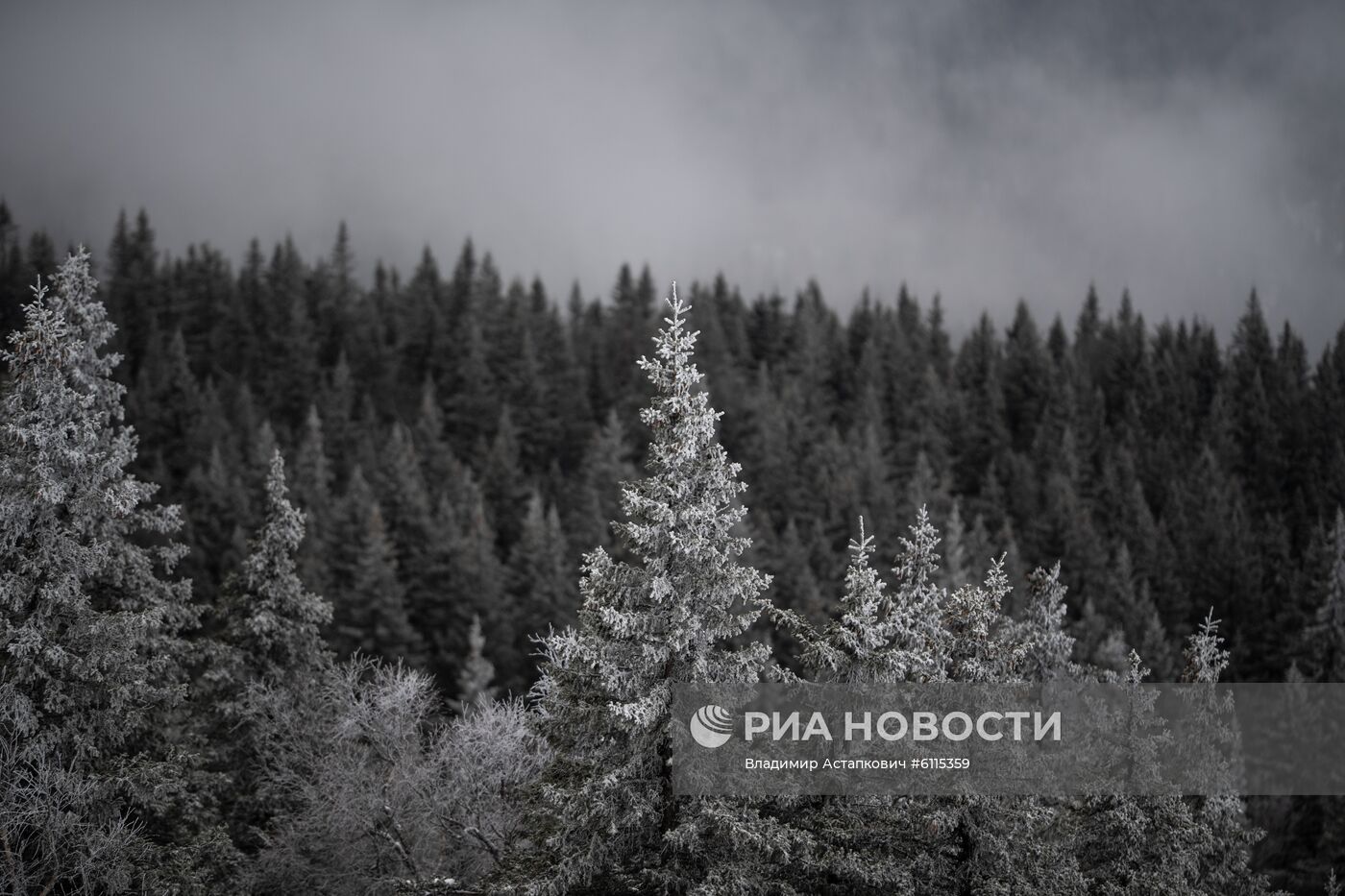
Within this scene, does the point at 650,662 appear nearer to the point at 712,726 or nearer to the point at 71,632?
the point at 712,726

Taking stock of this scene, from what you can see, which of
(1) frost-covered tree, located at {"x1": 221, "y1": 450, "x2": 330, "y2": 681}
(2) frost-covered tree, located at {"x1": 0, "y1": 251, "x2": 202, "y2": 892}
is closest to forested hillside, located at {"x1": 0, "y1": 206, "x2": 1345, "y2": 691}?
(1) frost-covered tree, located at {"x1": 221, "y1": 450, "x2": 330, "y2": 681}

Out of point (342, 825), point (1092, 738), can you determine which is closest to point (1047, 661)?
point (1092, 738)

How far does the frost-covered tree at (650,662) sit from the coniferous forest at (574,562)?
3.3 inches

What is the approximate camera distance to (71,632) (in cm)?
1944

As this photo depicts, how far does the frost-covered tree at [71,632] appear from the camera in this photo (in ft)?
60.2

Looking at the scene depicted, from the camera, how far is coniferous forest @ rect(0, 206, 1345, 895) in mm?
17609

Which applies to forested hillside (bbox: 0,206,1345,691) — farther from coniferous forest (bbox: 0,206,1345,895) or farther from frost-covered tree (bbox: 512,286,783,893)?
frost-covered tree (bbox: 512,286,783,893)

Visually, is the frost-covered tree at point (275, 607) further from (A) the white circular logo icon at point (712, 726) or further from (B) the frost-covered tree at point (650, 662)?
(A) the white circular logo icon at point (712, 726)

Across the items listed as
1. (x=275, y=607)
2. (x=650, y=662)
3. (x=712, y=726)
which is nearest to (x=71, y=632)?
(x=275, y=607)

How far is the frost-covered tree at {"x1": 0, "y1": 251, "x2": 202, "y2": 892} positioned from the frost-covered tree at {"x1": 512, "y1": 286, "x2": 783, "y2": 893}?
8.02 metres

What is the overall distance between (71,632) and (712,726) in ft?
41.2

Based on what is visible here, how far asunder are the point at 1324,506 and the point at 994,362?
3910 cm

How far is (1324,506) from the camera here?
95312mm

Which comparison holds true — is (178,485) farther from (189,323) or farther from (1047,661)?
(1047,661)
